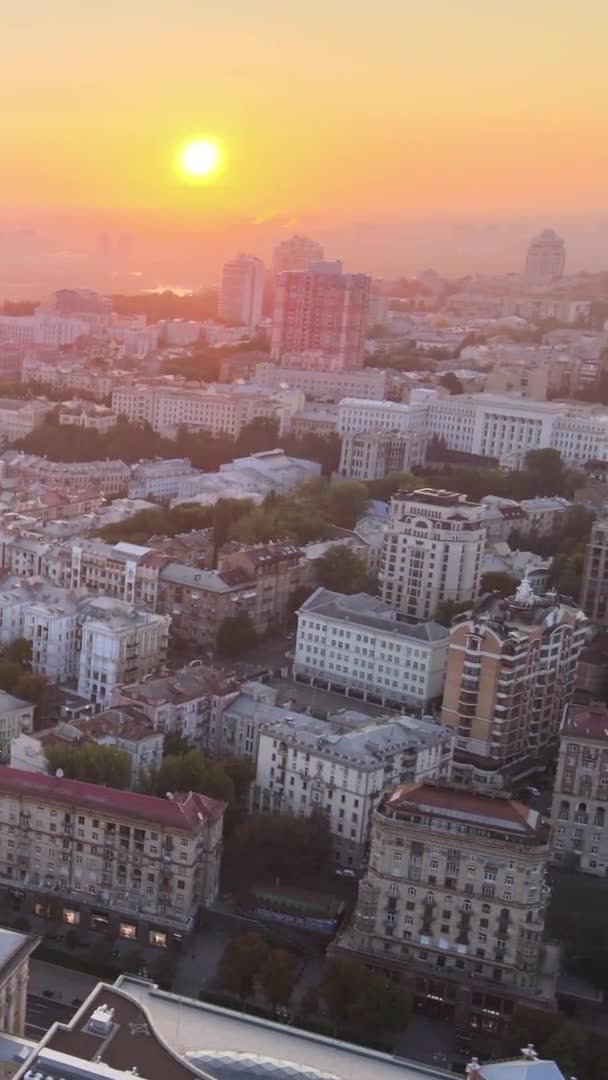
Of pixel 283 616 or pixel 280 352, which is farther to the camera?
pixel 280 352

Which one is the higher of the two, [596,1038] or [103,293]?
[103,293]

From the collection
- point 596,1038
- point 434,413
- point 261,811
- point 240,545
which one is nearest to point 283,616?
point 240,545

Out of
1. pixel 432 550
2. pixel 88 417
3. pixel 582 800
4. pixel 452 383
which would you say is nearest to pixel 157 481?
pixel 88 417

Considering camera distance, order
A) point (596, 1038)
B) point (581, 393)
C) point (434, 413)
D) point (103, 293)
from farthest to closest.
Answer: point (103, 293), point (581, 393), point (434, 413), point (596, 1038)

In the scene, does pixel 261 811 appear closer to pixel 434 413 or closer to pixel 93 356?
pixel 434 413

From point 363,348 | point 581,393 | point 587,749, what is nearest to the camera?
point 587,749

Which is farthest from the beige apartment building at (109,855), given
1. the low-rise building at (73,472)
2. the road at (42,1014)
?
the low-rise building at (73,472)

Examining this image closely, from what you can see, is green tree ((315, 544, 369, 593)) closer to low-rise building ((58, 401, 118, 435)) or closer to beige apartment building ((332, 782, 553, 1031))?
beige apartment building ((332, 782, 553, 1031))
